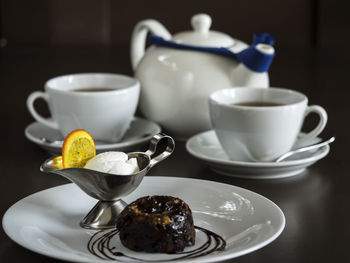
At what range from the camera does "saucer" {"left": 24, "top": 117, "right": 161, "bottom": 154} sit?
1.05 m

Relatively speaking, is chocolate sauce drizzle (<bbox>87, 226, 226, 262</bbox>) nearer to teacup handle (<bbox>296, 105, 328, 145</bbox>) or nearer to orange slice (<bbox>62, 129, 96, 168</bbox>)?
orange slice (<bbox>62, 129, 96, 168</bbox>)

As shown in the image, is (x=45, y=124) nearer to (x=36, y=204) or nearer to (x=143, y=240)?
(x=36, y=204)

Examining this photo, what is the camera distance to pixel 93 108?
1.09 meters

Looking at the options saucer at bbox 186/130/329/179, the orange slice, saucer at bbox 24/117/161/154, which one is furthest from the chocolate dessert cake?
saucer at bbox 24/117/161/154

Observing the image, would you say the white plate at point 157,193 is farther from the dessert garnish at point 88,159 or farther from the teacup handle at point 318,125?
the teacup handle at point 318,125

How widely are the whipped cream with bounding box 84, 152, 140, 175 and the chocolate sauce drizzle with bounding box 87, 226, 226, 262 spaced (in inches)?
2.7

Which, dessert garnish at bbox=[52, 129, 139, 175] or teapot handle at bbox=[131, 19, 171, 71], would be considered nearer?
dessert garnish at bbox=[52, 129, 139, 175]

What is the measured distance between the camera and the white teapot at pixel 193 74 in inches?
44.4

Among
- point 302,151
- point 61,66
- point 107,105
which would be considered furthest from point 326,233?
point 61,66

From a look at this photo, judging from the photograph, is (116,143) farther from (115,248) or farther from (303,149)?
(115,248)

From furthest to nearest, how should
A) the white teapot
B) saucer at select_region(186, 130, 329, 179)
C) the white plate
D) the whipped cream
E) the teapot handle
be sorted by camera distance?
the teapot handle, the white teapot, saucer at select_region(186, 130, 329, 179), the whipped cream, the white plate

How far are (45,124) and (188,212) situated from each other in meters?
0.53

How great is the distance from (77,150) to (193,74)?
39 centimetres

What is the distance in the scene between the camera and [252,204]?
2.48 feet
